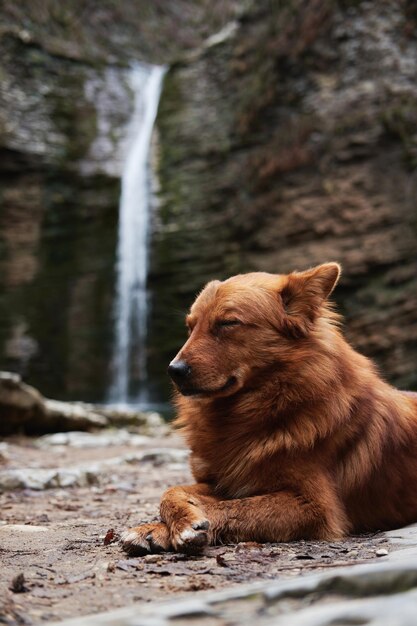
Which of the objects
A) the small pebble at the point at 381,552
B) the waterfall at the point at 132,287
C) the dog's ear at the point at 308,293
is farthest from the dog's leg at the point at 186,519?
the waterfall at the point at 132,287

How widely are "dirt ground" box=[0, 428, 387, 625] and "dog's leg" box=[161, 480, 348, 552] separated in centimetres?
8

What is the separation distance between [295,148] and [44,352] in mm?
9166

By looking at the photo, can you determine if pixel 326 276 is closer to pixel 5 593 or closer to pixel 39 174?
pixel 5 593

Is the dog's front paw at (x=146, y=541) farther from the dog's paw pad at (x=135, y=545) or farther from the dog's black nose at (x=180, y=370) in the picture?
the dog's black nose at (x=180, y=370)

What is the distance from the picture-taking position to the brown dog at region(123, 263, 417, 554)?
3.11m

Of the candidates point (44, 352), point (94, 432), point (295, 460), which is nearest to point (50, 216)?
point (44, 352)

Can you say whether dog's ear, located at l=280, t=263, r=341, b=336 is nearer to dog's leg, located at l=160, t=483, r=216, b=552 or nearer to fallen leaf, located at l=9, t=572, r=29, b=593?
dog's leg, located at l=160, t=483, r=216, b=552

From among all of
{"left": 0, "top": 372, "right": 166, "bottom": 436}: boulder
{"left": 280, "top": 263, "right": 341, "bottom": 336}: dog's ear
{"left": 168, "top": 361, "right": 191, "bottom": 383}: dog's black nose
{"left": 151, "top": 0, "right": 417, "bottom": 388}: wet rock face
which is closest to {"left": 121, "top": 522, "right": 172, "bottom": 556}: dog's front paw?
{"left": 168, "top": 361, "right": 191, "bottom": 383}: dog's black nose

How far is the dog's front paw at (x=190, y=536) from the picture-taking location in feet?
8.61

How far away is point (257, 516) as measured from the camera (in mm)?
2910

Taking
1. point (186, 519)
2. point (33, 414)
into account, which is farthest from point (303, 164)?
point (186, 519)

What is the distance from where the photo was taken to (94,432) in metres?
10.5

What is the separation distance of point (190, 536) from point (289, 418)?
33.7 inches

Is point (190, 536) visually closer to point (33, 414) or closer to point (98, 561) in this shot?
point (98, 561)
